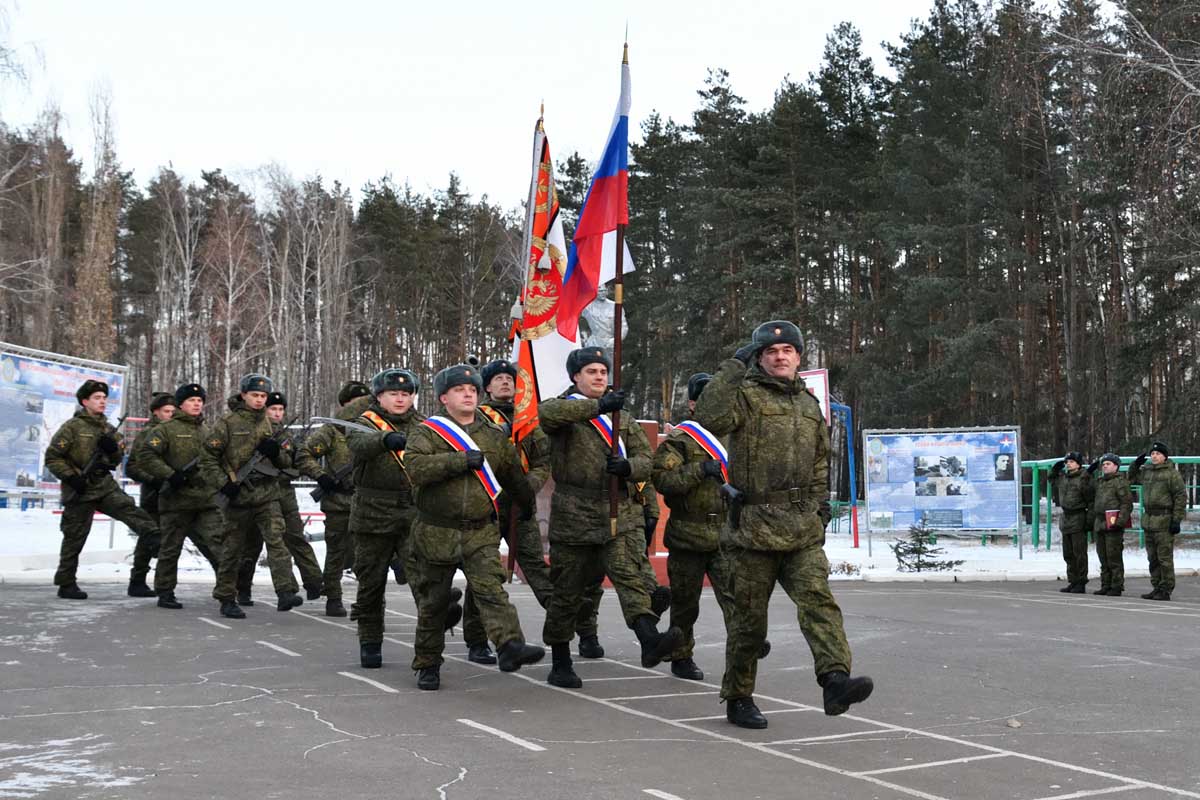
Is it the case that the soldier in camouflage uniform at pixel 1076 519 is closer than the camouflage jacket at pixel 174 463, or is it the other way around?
the camouflage jacket at pixel 174 463

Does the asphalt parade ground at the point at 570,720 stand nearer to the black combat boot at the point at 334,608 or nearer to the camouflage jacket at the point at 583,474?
the black combat boot at the point at 334,608

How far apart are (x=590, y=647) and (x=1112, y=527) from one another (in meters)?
10.5

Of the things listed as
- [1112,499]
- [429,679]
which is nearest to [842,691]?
[429,679]

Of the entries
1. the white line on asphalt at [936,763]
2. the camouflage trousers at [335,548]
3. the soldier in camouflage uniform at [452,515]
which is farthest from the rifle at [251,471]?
the white line on asphalt at [936,763]

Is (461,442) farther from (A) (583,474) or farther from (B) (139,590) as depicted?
(B) (139,590)

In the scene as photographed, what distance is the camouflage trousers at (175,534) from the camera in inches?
488

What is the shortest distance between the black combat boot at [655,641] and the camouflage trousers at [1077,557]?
1188cm

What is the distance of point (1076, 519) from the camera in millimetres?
A: 17734

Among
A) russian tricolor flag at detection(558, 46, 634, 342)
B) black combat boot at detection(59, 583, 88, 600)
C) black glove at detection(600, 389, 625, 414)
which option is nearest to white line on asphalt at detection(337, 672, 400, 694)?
black glove at detection(600, 389, 625, 414)

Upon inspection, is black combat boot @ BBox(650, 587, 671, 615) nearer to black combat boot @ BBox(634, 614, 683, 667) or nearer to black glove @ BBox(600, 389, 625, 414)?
black combat boot @ BBox(634, 614, 683, 667)

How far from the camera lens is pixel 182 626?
1084 cm

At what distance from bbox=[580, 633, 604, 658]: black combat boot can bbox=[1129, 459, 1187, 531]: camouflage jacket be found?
10363 millimetres

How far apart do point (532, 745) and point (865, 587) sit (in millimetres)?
12337

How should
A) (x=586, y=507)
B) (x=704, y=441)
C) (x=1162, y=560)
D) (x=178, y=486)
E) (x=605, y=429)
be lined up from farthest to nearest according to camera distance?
(x=1162, y=560) → (x=178, y=486) → (x=704, y=441) → (x=605, y=429) → (x=586, y=507)
